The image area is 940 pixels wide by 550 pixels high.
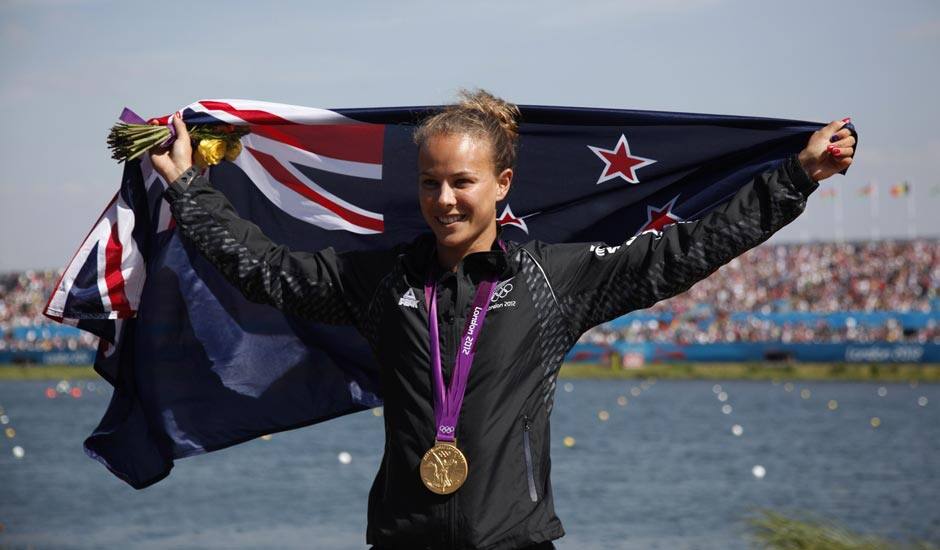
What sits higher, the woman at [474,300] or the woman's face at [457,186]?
the woman's face at [457,186]

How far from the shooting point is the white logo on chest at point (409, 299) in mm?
3920

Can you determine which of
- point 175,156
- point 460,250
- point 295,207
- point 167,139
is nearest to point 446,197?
point 460,250

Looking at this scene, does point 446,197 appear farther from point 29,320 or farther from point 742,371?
point 29,320

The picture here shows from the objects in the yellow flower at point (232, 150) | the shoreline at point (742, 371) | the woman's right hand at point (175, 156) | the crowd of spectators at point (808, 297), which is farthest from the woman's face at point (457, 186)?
the shoreline at point (742, 371)

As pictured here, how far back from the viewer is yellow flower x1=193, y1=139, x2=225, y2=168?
5.15 metres

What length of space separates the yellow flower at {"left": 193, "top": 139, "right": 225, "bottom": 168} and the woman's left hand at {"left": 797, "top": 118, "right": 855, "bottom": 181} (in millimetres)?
2324

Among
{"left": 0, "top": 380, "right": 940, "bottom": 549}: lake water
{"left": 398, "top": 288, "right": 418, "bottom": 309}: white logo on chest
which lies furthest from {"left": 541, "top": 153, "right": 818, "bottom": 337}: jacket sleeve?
{"left": 0, "top": 380, "right": 940, "bottom": 549}: lake water

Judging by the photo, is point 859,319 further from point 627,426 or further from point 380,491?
point 380,491

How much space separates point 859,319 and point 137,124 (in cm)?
5515

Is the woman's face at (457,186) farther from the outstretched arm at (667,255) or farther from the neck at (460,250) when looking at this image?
the outstretched arm at (667,255)

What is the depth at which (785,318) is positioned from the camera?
60.0m

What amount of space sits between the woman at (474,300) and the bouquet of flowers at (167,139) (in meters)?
0.60

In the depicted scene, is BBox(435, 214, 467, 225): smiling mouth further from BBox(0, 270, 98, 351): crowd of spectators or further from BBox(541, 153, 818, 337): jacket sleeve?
BBox(0, 270, 98, 351): crowd of spectators

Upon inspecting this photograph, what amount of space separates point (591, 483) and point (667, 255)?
76.9ft
